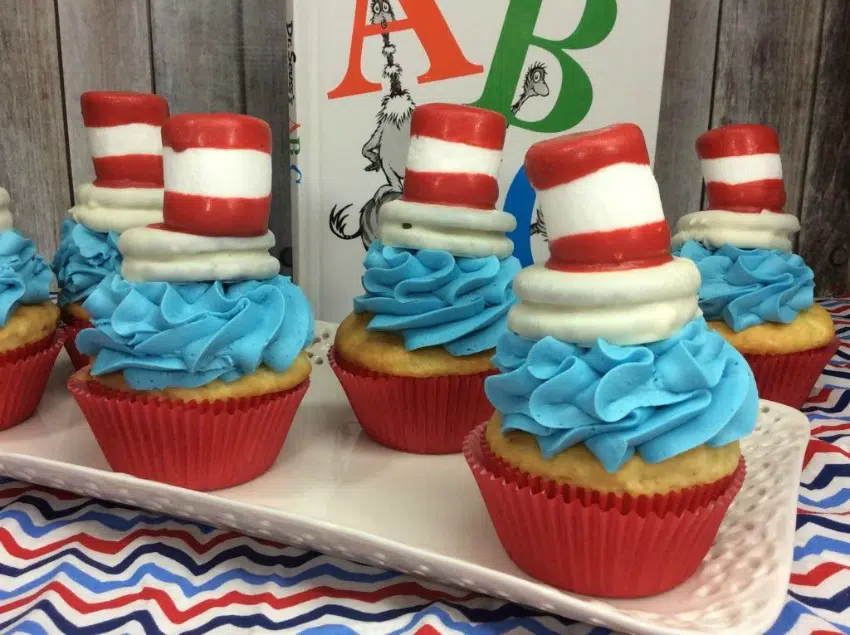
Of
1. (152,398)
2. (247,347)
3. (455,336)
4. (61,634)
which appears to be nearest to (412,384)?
(455,336)

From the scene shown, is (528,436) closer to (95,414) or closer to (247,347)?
(247,347)

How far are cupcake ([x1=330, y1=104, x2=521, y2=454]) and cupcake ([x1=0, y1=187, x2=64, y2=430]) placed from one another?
26.2 inches

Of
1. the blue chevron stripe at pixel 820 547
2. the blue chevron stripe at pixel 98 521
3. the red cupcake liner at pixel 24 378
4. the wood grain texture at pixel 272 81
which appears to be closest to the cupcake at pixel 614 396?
the blue chevron stripe at pixel 820 547

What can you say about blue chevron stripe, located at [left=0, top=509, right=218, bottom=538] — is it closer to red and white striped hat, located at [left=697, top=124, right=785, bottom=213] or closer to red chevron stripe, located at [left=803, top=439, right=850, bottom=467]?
red chevron stripe, located at [left=803, top=439, right=850, bottom=467]

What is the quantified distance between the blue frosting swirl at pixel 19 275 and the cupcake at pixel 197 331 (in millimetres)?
315

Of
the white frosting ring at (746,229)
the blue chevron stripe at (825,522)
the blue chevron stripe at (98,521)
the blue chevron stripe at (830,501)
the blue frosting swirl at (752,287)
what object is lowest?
the blue chevron stripe at (98,521)

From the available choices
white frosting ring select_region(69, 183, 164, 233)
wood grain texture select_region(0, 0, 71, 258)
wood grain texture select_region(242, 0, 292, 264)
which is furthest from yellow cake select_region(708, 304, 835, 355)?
wood grain texture select_region(0, 0, 71, 258)

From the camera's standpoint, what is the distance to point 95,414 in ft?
4.52

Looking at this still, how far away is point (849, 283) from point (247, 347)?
8.09 ft

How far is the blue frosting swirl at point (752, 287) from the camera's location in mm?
1706

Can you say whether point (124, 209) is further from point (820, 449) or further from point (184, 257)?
point (820, 449)

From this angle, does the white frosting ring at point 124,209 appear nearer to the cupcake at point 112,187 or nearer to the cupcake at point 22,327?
the cupcake at point 112,187

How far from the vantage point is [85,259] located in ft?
6.02

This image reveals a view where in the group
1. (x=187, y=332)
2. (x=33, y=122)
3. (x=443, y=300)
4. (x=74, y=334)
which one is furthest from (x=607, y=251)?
(x=33, y=122)
